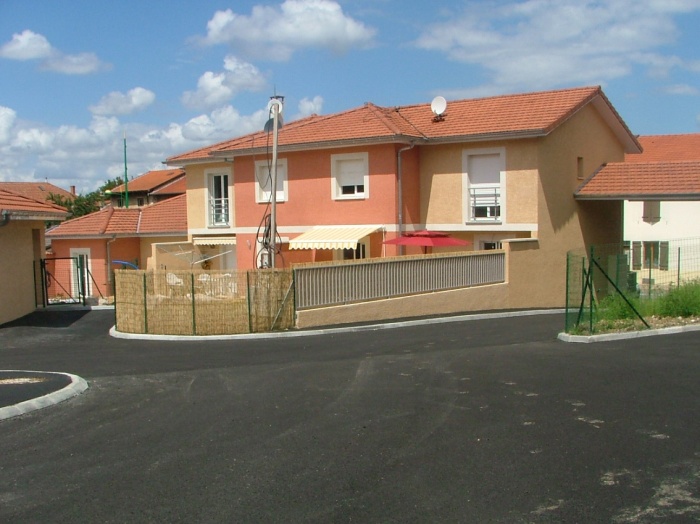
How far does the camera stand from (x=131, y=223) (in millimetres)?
38781

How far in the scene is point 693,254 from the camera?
26.4 m

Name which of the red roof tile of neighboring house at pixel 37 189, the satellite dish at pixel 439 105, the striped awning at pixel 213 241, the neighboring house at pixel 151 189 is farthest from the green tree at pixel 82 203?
the satellite dish at pixel 439 105

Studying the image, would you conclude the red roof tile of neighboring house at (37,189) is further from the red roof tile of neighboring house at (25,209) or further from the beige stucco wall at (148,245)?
the red roof tile of neighboring house at (25,209)

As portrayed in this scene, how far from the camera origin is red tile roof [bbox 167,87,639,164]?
26.1 meters

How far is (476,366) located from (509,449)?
4627 millimetres

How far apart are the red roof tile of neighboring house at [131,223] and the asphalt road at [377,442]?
82.6 ft

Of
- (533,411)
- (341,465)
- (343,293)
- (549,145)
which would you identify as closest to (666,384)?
(533,411)

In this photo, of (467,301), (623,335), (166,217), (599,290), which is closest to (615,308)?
(599,290)

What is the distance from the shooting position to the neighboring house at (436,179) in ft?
86.1

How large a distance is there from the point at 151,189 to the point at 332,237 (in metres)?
37.4

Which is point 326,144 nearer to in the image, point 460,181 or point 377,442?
point 460,181

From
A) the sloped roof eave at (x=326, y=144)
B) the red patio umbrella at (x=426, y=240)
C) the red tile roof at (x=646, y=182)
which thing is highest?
the sloped roof eave at (x=326, y=144)

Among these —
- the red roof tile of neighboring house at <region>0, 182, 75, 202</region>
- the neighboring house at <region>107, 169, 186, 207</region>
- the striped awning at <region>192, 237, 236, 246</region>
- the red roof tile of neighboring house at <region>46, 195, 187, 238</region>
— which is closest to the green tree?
the neighboring house at <region>107, 169, 186, 207</region>

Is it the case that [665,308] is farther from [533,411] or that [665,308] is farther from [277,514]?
[277,514]
